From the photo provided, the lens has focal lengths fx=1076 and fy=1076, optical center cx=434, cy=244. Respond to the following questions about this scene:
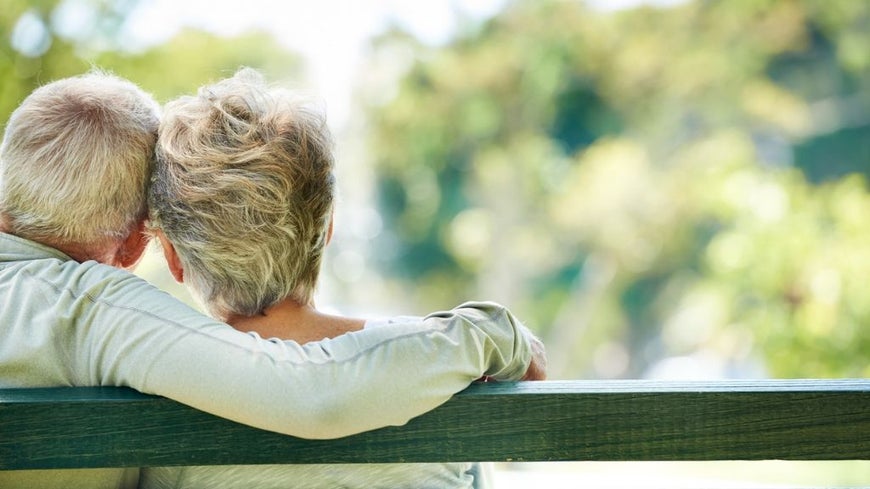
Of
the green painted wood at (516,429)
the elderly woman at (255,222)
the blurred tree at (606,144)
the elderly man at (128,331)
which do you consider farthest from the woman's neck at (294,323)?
the blurred tree at (606,144)

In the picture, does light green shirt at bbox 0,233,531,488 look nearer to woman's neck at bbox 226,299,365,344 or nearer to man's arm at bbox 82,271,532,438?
man's arm at bbox 82,271,532,438

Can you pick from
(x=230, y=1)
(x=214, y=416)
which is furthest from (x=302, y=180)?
(x=230, y=1)

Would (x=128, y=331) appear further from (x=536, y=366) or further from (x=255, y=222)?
(x=536, y=366)

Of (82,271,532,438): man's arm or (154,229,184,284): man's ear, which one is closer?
(82,271,532,438): man's arm

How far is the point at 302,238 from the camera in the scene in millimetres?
1495

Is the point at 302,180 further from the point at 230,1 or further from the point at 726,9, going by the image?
the point at 726,9

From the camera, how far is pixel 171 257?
1.55 metres

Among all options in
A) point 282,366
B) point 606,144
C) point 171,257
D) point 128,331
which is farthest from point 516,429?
point 606,144

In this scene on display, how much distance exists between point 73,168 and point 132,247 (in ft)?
0.51

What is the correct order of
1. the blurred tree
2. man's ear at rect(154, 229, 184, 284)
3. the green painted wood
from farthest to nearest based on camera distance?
1. the blurred tree
2. man's ear at rect(154, 229, 184, 284)
3. the green painted wood

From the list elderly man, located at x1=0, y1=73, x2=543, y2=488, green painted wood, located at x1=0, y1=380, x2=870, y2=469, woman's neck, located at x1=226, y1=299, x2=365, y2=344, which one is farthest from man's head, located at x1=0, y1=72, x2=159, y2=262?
green painted wood, located at x1=0, y1=380, x2=870, y2=469

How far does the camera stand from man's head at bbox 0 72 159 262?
147 cm

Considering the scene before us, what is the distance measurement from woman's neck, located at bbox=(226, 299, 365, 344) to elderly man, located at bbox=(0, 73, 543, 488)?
21cm

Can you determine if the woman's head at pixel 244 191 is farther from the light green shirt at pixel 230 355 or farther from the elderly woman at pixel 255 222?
the light green shirt at pixel 230 355
